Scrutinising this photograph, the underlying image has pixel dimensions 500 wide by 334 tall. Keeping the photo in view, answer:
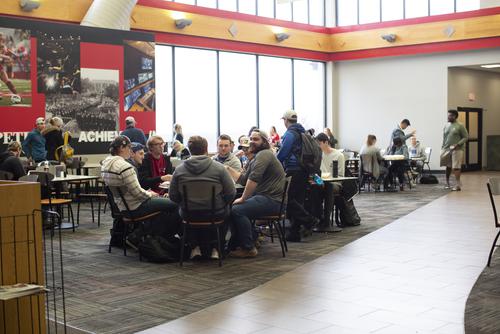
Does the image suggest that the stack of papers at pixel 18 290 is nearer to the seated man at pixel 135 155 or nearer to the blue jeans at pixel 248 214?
the blue jeans at pixel 248 214

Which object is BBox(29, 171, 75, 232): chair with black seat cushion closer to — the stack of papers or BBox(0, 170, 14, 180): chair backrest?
→ BBox(0, 170, 14, 180): chair backrest

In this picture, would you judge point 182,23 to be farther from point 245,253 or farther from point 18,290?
point 18,290

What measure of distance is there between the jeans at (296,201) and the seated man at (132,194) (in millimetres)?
1567

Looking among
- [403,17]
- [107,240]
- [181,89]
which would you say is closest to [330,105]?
[403,17]

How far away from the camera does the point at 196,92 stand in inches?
644

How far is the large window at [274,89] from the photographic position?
59.9ft

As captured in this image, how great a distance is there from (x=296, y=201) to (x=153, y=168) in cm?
167

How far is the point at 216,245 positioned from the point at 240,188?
2.77 ft

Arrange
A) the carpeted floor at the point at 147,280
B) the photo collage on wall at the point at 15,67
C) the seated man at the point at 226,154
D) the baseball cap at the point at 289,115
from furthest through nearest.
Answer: the photo collage on wall at the point at 15,67 → the baseball cap at the point at 289,115 → the seated man at the point at 226,154 → the carpeted floor at the point at 147,280

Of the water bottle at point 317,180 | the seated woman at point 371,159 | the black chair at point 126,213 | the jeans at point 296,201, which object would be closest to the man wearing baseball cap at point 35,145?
the black chair at point 126,213

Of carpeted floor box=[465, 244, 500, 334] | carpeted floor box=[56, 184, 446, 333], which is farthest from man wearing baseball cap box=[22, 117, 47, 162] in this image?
carpeted floor box=[465, 244, 500, 334]

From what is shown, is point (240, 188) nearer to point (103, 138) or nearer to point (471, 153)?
point (103, 138)

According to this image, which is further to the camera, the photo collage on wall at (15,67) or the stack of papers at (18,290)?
the photo collage on wall at (15,67)

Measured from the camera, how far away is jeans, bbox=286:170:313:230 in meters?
7.52
